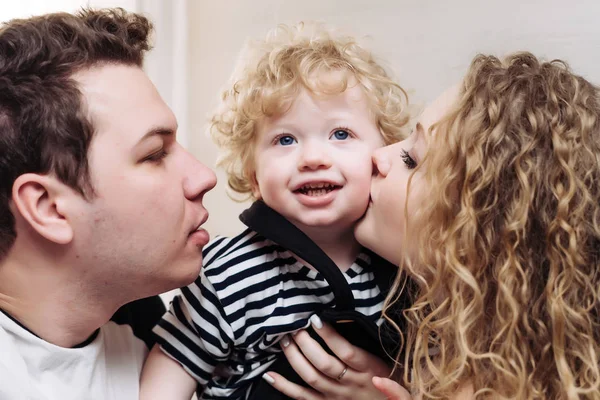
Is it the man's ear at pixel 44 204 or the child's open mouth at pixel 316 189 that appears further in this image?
the child's open mouth at pixel 316 189

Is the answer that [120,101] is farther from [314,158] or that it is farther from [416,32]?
[416,32]

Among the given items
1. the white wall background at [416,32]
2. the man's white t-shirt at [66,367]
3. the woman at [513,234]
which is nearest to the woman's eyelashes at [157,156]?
the man's white t-shirt at [66,367]

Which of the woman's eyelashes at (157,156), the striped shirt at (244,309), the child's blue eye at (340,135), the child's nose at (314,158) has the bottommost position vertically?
the striped shirt at (244,309)

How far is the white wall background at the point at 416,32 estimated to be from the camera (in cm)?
154

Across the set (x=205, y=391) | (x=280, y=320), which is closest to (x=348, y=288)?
(x=280, y=320)

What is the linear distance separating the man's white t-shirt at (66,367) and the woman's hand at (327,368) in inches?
11.5

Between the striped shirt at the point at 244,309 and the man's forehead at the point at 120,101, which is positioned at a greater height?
the man's forehead at the point at 120,101

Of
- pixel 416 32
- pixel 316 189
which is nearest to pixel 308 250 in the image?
pixel 316 189

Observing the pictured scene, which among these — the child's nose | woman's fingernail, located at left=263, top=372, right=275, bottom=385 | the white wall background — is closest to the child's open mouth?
the child's nose

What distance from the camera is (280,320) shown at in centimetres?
131

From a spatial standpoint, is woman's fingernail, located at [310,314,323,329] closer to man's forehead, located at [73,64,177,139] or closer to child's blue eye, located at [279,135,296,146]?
child's blue eye, located at [279,135,296,146]

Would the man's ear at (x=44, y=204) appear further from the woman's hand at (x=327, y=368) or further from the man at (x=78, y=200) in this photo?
the woman's hand at (x=327, y=368)

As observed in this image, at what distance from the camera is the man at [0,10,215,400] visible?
1.14m

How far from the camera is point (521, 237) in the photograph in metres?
1.03
